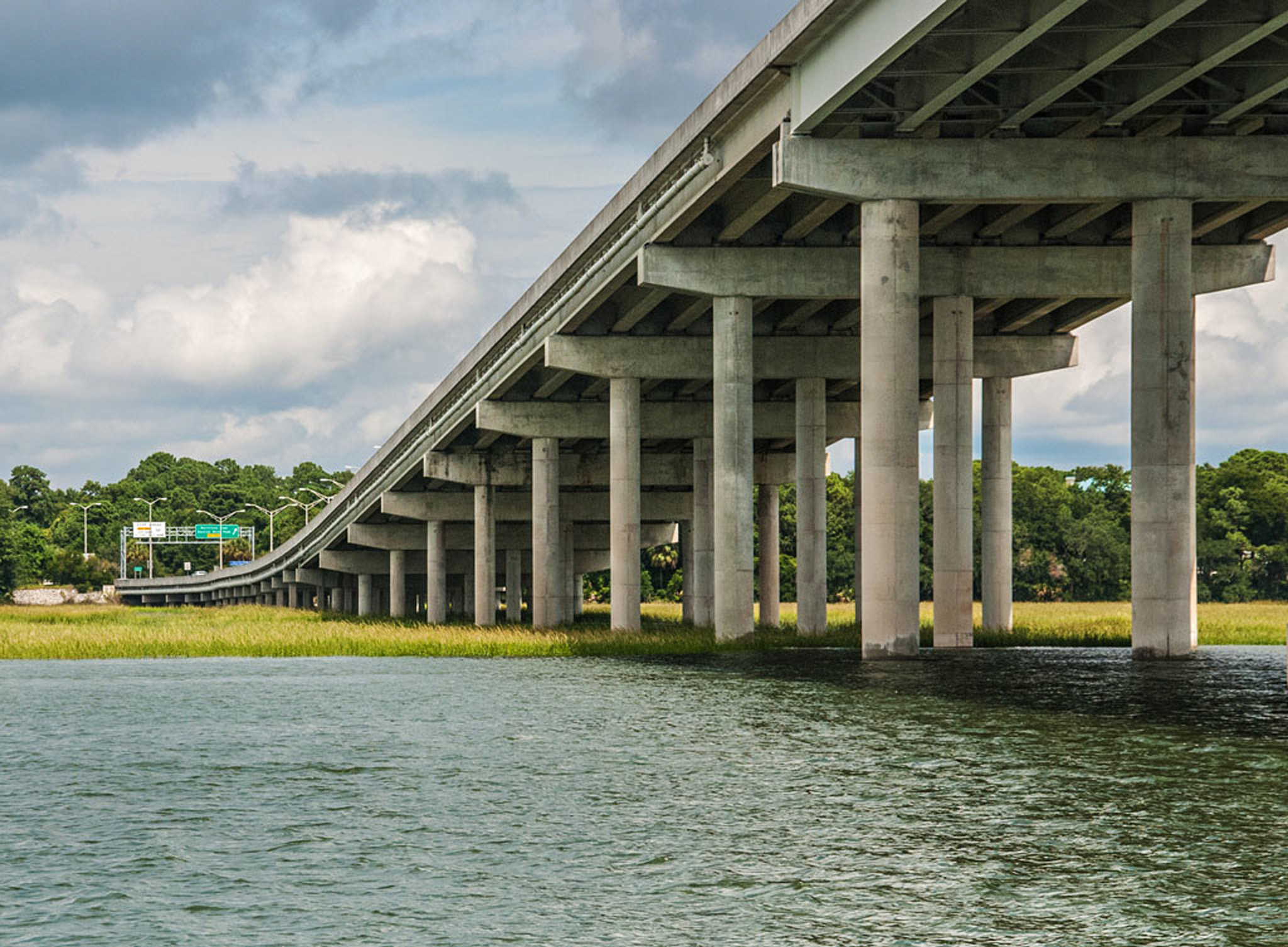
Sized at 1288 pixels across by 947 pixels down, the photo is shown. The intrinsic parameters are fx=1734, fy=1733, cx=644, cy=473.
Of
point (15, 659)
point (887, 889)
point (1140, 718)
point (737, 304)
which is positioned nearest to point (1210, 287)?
point (737, 304)

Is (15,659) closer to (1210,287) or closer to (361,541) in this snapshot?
(1210,287)

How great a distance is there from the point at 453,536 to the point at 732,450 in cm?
4743

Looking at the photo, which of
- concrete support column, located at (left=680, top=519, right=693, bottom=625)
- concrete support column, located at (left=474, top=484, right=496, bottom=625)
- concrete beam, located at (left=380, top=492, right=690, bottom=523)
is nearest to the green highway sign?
concrete beam, located at (left=380, top=492, right=690, bottom=523)

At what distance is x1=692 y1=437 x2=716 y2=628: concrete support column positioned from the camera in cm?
5834

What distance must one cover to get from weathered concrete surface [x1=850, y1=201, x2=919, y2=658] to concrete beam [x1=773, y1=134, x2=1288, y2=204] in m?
0.72

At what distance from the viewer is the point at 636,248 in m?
42.9

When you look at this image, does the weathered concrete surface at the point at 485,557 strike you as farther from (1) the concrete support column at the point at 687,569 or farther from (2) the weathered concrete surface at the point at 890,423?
(2) the weathered concrete surface at the point at 890,423

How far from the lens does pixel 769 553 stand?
231 feet

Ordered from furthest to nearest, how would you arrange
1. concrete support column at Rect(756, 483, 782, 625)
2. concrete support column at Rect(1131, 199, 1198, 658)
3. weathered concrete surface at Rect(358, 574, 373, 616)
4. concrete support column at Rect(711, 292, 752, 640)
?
weathered concrete surface at Rect(358, 574, 373, 616) → concrete support column at Rect(756, 483, 782, 625) → concrete support column at Rect(711, 292, 752, 640) → concrete support column at Rect(1131, 199, 1198, 658)

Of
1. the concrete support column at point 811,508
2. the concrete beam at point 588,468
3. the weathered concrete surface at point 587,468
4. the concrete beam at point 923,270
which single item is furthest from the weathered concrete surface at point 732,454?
the concrete beam at point 588,468

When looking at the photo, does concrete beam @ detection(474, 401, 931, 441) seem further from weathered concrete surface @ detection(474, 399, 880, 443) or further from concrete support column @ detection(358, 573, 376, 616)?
concrete support column @ detection(358, 573, 376, 616)

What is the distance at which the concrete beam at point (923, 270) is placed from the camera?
41.8m

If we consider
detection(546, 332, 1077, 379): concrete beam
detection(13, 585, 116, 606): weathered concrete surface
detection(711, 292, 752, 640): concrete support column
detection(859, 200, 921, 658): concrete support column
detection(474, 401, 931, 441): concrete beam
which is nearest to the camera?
detection(859, 200, 921, 658): concrete support column

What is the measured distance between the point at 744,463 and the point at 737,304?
389 cm
